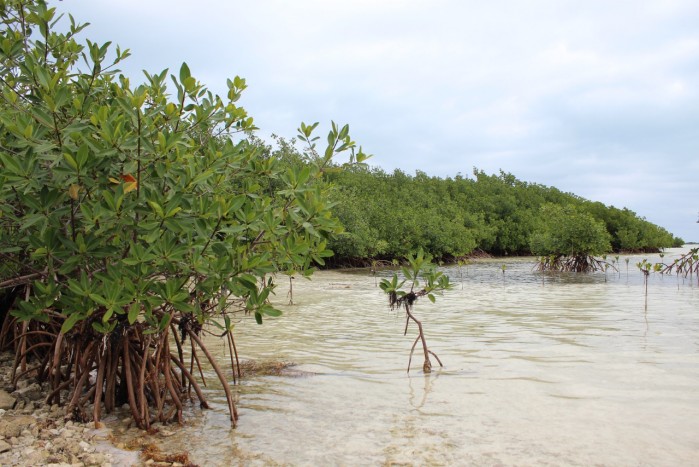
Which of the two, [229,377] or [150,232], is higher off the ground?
[150,232]

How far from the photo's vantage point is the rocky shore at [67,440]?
287 centimetres

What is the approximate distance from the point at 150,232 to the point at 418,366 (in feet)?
10.5

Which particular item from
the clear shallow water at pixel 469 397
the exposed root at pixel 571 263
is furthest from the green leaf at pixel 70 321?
the exposed root at pixel 571 263

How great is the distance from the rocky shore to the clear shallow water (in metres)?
0.24

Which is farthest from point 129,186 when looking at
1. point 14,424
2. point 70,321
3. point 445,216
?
point 445,216

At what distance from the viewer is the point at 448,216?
34062 millimetres

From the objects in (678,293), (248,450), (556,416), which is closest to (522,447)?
(556,416)

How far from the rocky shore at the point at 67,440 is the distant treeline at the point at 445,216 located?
16.4m

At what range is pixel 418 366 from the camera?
17.3 ft

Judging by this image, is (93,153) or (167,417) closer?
(93,153)

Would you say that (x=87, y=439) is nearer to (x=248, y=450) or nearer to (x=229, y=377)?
(x=248, y=450)

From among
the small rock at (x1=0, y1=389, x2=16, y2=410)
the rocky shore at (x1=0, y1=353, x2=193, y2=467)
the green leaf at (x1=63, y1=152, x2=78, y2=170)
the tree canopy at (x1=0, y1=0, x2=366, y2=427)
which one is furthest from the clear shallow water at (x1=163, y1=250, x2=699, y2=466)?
the green leaf at (x1=63, y1=152, x2=78, y2=170)

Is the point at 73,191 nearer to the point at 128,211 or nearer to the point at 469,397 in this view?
the point at 128,211

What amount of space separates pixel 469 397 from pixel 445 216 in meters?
29.2
